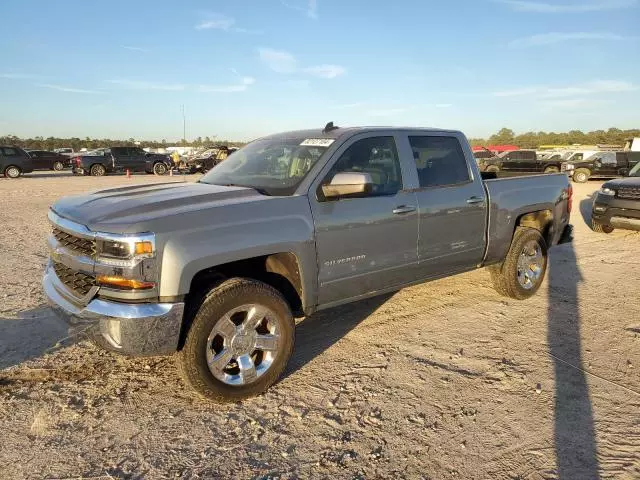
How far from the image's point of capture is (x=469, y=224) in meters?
4.88

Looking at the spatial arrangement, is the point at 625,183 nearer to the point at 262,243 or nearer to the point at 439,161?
the point at 439,161

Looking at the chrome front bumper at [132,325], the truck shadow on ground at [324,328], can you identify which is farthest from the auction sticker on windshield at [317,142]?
the chrome front bumper at [132,325]

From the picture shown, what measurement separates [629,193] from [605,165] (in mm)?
16984

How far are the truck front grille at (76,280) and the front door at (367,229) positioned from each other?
1.59 metres

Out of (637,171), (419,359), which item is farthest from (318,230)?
(637,171)

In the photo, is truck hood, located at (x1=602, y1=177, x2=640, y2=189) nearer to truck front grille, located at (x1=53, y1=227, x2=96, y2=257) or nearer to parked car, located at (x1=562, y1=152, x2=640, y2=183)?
truck front grille, located at (x1=53, y1=227, x2=96, y2=257)

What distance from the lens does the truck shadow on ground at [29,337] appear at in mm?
3959

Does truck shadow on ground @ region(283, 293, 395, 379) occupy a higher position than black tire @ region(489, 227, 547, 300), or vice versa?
black tire @ region(489, 227, 547, 300)

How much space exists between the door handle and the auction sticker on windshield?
0.80m

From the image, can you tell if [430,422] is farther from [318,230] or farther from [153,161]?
[153,161]

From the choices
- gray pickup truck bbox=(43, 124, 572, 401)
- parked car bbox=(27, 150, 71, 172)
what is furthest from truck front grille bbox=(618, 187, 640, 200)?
parked car bbox=(27, 150, 71, 172)

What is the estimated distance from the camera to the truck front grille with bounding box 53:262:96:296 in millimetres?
3213

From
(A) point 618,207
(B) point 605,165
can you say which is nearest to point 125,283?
(A) point 618,207

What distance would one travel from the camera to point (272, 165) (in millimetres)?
4289
